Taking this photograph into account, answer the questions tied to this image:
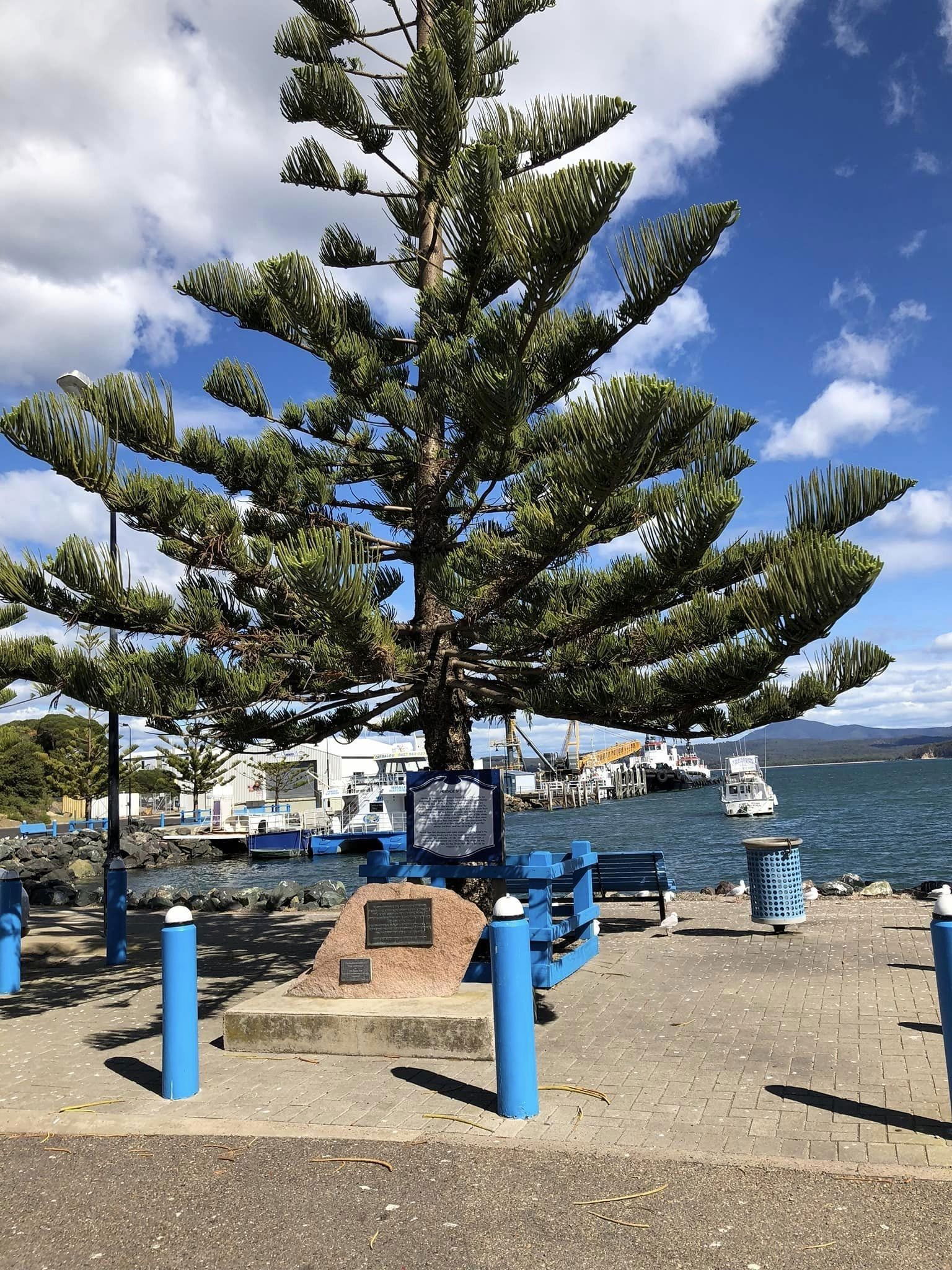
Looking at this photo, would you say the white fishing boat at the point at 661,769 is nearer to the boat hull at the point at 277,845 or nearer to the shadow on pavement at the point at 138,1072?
the boat hull at the point at 277,845

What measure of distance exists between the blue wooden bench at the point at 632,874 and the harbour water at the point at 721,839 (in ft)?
35.2

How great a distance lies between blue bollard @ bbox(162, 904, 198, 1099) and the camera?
14.2 feet

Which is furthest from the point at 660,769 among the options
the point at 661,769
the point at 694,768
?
the point at 694,768

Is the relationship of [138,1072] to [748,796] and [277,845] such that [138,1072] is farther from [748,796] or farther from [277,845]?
[748,796]

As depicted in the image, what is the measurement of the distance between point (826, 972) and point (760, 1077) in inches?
93.0

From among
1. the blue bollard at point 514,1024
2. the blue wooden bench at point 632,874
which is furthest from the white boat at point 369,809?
the blue bollard at point 514,1024

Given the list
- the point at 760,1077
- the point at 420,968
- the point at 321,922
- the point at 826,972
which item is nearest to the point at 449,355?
the point at 420,968

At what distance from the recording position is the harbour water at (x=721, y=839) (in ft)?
74.9

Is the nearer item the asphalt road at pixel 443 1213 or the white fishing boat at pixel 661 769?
the asphalt road at pixel 443 1213

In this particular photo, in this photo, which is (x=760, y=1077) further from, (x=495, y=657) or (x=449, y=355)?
(x=449, y=355)

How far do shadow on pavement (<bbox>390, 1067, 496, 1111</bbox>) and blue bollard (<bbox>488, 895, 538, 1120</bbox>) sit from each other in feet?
0.49

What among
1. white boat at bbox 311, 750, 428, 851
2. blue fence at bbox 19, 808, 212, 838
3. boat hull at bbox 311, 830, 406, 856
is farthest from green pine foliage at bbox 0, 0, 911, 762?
blue fence at bbox 19, 808, 212, 838

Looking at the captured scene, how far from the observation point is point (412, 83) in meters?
5.37

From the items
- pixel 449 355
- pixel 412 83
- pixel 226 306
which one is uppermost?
pixel 412 83
